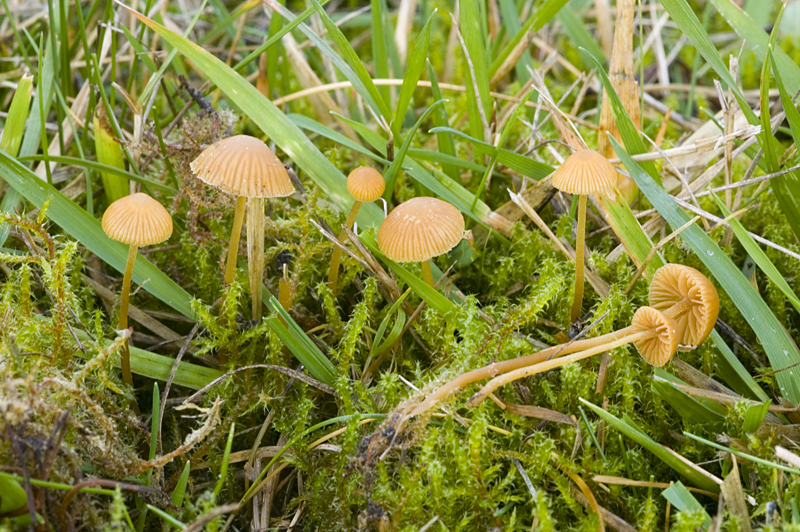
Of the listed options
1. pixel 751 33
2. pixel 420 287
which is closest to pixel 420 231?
pixel 420 287

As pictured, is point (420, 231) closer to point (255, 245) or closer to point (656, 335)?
point (255, 245)

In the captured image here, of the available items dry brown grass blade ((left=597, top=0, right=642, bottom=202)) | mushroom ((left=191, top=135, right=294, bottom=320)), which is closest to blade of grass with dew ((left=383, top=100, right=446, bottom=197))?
mushroom ((left=191, top=135, right=294, bottom=320))

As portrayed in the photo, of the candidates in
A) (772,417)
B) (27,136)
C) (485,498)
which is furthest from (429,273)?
(27,136)

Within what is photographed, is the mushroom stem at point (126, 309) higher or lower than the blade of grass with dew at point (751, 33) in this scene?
lower

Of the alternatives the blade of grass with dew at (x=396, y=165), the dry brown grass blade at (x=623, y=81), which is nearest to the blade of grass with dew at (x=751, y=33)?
the dry brown grass blade at (x=623, y=81)

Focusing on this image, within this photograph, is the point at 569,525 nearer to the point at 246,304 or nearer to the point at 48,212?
the point at 246,304

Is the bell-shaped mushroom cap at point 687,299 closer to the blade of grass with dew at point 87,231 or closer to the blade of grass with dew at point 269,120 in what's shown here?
the blade of grass with dew at point 269,120

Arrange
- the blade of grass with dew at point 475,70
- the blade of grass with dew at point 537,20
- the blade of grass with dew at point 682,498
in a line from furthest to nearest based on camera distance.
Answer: the blade of grass with dew at point 537,20 < the blade of grass with dew at point 475,70 < the blade of grass with dew at point 682,498
